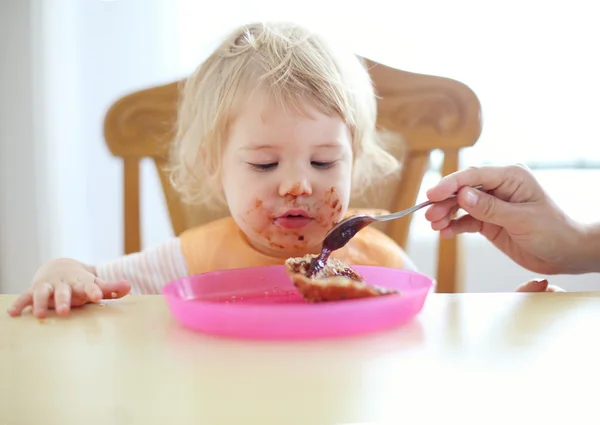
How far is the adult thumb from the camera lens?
0.83m

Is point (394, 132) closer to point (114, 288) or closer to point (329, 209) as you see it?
point (329, 209)

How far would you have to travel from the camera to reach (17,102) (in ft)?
6.70

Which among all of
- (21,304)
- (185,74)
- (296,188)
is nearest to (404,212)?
(296,188)

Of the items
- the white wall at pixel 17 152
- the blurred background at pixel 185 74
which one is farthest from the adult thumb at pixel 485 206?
the white wall at pixel 17 152

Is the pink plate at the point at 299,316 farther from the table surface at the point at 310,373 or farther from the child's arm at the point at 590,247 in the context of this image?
the child's arm at the point at 590,247

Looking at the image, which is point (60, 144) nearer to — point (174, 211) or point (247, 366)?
point (174, 211)

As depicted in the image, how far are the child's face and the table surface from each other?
328mm

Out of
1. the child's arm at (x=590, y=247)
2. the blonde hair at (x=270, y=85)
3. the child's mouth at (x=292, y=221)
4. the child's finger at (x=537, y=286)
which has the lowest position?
the child's finger at (x=537, y=286)

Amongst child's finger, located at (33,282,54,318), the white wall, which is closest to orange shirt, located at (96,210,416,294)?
child's finger, located at (33,282,54,318)

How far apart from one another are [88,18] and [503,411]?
204cm

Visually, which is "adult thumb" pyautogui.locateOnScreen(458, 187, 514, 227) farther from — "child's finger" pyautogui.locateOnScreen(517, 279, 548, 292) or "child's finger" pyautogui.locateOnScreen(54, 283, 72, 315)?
"child's finger" pyautogui.locateOnScreen(54, 283, 72, 315)

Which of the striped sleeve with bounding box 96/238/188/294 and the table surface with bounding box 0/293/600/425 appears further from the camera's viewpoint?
the striped sleeve with bounding box 96/238/188/294

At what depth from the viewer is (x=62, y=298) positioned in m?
0.73

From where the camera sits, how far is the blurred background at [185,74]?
1962 millimetres
